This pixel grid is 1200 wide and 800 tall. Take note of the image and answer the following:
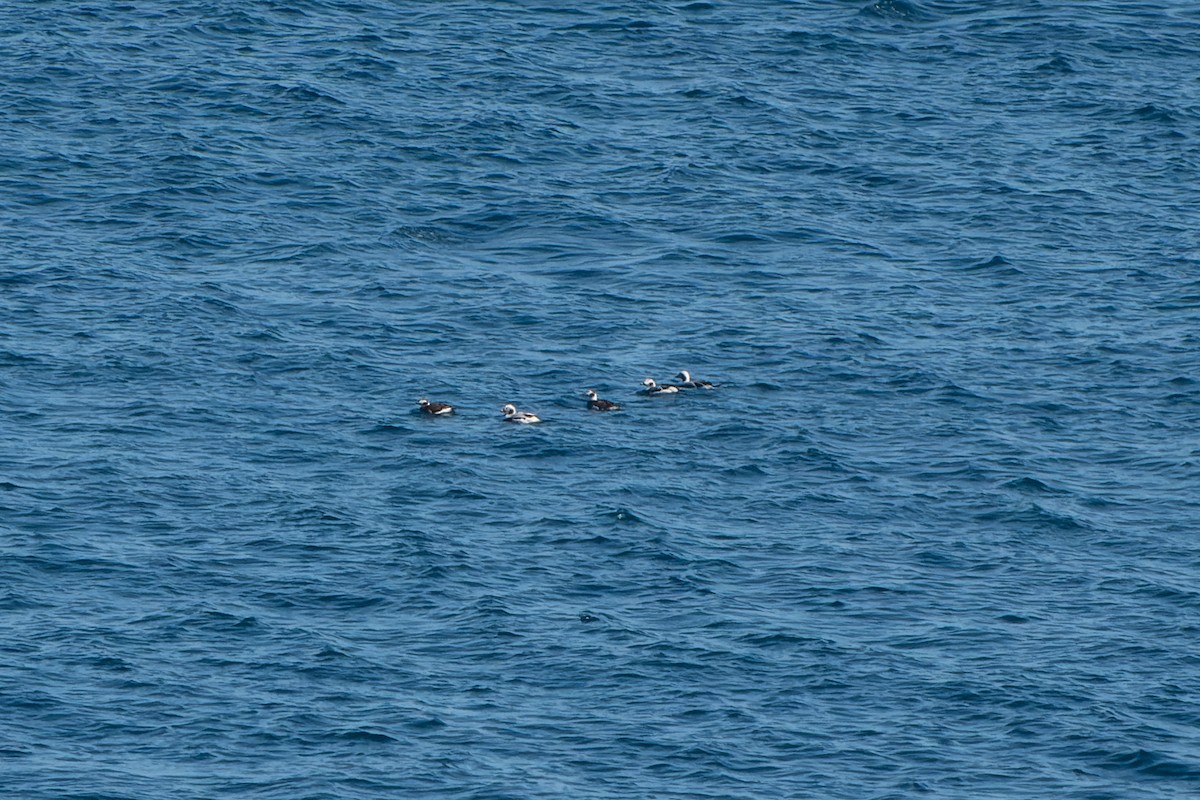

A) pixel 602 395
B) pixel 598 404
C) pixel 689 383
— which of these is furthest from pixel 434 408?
pixel 689 383

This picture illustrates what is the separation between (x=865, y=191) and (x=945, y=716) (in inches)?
1409

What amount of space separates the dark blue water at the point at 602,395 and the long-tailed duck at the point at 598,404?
50cm

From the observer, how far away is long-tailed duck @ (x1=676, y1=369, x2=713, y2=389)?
66750 mm

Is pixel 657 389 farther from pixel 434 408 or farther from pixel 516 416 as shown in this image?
pixel 434 408

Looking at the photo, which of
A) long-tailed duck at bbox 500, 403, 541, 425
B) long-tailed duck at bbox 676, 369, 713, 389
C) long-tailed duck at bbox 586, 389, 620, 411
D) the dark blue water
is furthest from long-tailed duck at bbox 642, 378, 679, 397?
long-tailed duck at bbox 500, 403, 541, 425

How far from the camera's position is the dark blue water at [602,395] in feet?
161

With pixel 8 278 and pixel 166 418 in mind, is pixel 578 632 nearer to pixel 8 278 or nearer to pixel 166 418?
pixel 166 418

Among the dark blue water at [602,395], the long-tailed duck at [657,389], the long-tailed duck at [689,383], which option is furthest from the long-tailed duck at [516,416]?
the long-tailed duck at [689,383]

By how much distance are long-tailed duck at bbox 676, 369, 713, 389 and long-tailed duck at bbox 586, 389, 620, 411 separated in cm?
206

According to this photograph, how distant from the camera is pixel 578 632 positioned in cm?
5300

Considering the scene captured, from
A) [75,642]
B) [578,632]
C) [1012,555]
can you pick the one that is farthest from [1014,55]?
[75,642]

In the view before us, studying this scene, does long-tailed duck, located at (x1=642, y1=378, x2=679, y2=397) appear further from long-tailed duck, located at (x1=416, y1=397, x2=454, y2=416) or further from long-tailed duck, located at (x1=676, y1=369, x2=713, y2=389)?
long-tailed duck, located at (x1=416, y1=397, x2=454, y2=416)

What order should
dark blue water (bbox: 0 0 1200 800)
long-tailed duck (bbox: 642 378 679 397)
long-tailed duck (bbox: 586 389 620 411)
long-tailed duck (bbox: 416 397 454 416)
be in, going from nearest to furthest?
dark blue water (bbox: 0 0 1200 800)
long-tailed duck (bbox: 416 397 454 416)
long-tailed duck (bbox: 586 389 620 411)
long-tailed duck (bbox: 642 378 679 397)

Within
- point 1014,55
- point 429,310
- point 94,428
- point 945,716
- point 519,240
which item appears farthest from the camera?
point 1014,55
